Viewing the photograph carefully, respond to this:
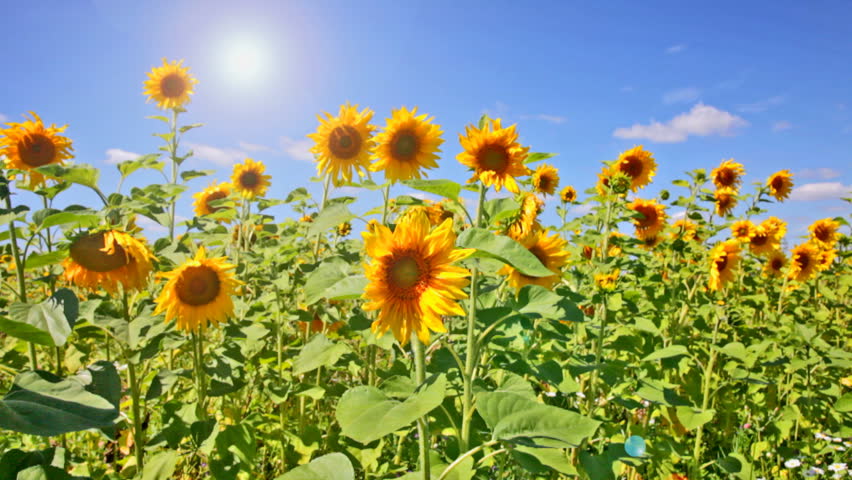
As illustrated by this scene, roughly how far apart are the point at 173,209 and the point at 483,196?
2.07 meters

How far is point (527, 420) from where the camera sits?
3.77 feet

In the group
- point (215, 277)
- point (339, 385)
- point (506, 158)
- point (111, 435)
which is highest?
point (506, 158)

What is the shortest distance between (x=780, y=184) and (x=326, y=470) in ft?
19.0

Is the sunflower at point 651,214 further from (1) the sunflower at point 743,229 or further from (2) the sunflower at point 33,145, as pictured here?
(2) the sunflower at point 33,145

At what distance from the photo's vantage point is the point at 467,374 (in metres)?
1.39

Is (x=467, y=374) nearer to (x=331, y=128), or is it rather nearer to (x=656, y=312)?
(x=331, y=128)

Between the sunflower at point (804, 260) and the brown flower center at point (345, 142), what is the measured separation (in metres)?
4.50

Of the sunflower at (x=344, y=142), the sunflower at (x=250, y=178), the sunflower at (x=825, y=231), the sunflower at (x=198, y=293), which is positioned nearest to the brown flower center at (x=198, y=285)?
the sunflower at (x=198, y=293)

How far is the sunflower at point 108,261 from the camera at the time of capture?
196 centimetres

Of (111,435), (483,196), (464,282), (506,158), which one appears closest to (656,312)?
(506,158)

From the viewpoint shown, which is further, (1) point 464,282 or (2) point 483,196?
(2) point 483,196

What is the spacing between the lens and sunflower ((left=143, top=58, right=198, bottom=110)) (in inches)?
172

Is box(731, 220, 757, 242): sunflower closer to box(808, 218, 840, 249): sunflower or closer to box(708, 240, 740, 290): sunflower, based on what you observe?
box(708, 240, 740, 290): sunflower

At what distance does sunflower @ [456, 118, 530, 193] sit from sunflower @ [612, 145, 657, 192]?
249cm
